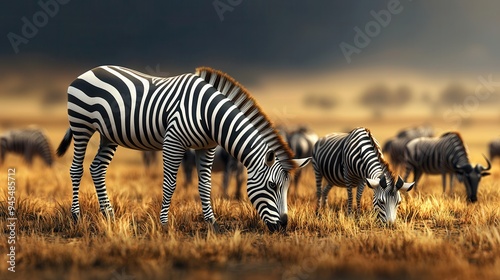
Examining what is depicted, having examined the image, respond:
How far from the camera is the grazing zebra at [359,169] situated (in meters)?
8.16

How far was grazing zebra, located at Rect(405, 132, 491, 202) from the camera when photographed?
11953 millimetres

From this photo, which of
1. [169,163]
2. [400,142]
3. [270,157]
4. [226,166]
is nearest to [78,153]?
[169,163]

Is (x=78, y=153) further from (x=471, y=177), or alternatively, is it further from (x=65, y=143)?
(x=471, y=177)

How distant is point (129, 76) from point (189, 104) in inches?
68.5

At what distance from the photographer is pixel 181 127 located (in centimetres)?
787

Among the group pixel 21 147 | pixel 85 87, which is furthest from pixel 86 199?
pixel 21 147

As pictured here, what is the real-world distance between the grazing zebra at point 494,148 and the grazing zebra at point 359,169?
60.8ft

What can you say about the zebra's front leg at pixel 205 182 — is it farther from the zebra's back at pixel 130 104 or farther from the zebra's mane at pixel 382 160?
the zebra's mane at pixel 382 160

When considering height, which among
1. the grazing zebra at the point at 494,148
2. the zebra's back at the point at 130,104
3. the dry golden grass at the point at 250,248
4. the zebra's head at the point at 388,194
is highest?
the grazing zebra at the point at 494,148

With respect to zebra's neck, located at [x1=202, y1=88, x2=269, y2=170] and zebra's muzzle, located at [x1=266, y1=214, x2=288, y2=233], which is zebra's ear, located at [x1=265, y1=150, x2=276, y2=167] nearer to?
zebra's neck, located at [x1=202, y1=88, x2=269, y2=170]

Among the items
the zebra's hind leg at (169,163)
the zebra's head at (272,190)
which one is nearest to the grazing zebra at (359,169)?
the zebra's head at (272,190)

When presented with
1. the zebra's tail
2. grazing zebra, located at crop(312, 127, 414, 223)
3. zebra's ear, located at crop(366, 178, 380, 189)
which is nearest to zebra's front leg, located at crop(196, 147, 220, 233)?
grazing zebra, located at crop(312, 127, 414, 223)

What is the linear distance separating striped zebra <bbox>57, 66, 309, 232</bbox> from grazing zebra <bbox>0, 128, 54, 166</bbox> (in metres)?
14.1

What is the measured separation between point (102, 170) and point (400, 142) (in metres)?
12.8
